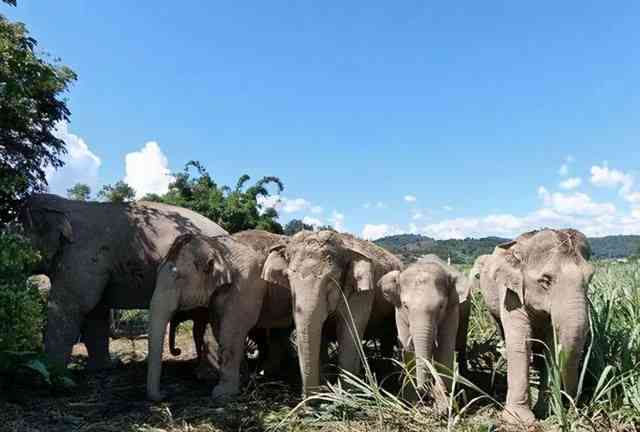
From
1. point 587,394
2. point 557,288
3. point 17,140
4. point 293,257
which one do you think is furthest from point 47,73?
point 587,394

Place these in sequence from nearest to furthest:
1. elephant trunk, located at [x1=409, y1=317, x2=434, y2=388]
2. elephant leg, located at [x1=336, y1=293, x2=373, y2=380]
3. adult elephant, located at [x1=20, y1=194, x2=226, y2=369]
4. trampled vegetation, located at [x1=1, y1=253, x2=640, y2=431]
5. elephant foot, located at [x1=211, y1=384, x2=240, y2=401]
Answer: trampled vegetation, located at [x1=1, y1=253, x2=640, y2=431] → elephant trunk, located at [x1=409, y1=317, x2=434, y2=388] → elephant leg, located at [x1=336, y1=293, x2=373, y2=380] → elephant foot, located at [x1=211, y1=384, x2=240, y2=401] → adult elephant, located at [x1=20, y1=194, x2=226, y2=369]

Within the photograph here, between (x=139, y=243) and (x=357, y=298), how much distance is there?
→ 3459 millimetres

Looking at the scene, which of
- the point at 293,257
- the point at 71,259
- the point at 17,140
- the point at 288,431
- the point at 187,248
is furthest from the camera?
the point at 71,259

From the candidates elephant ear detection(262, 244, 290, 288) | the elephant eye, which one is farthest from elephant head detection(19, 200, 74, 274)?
the elephant eye

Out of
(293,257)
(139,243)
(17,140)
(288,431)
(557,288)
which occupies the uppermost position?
(17,140)

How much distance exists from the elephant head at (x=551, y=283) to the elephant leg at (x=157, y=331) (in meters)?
3.40

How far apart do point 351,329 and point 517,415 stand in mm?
1908

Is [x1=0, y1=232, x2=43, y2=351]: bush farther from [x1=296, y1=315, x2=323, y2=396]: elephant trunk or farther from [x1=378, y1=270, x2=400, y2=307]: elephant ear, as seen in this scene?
[x1=378, y1=270, x2=400, y2=307]: elephant ear

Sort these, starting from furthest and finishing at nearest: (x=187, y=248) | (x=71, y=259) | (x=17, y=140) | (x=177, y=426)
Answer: (x=71, y=259) → (x=17, y=140) → (x=187, y=248) → (x=177, y=426)

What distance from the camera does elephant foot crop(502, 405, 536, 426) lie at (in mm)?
5008

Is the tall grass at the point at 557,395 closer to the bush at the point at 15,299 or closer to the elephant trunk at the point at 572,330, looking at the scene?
the elephant trunk at the point at 572,330

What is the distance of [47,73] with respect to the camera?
6.38 meters

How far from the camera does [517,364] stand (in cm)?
541

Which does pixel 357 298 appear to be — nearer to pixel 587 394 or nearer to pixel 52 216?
pixel 587 394
